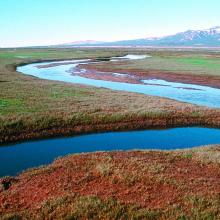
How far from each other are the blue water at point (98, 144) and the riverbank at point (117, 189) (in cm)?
251

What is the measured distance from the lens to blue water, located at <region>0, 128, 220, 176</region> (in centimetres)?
2602

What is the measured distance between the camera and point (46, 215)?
1706 centimetres

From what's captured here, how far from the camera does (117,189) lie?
64.1 ft

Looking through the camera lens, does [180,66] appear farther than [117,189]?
Yes

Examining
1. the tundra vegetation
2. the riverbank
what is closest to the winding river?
the tundra vegetation

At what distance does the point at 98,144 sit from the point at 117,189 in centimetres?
1119

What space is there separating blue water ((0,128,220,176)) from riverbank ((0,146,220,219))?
8.24 ft

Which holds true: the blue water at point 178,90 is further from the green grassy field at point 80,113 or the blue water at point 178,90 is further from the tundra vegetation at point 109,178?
the tundra vegetation at point 109,178

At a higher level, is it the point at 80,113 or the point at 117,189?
the point at 80,113

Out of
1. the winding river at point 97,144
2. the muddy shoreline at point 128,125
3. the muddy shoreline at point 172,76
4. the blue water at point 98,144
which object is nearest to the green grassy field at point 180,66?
the muddy shoreline at point 172,76

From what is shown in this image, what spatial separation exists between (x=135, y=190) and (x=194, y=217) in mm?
3433

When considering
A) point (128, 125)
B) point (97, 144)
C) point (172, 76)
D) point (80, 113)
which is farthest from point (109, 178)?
point (172, 76)

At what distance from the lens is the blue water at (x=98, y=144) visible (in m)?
26.0

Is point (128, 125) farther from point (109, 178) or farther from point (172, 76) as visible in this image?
point (172, 76)
